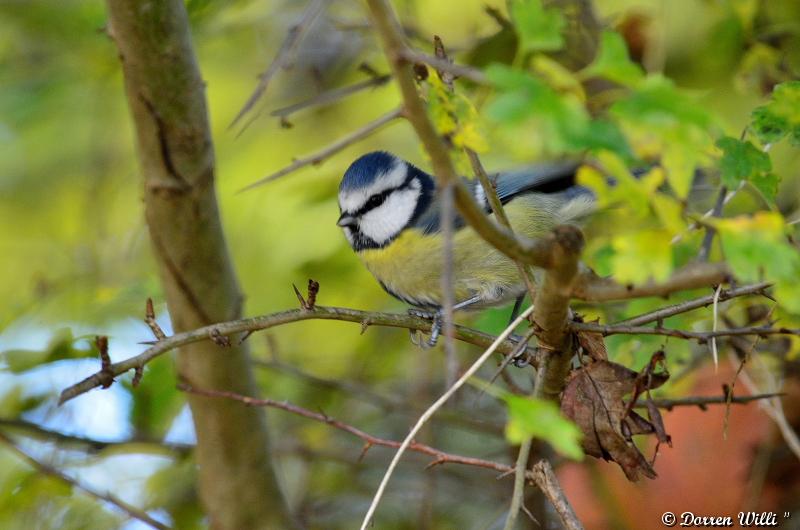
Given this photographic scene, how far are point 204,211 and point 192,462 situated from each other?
0.72 m

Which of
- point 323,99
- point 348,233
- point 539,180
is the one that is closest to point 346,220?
point 348,233

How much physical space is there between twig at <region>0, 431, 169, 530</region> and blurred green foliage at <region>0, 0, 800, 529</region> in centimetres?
5

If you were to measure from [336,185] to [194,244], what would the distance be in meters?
0.59

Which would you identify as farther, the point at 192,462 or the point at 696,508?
the point at 192,462

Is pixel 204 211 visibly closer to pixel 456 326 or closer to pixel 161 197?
pixel 161 197

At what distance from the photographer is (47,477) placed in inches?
53.5

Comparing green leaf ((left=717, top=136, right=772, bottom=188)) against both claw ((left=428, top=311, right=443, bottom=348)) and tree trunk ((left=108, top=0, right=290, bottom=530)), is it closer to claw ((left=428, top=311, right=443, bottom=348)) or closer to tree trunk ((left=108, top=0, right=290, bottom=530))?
claw ((left=428, top=311, right=443, bottom=348))

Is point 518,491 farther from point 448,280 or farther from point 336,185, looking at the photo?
point 336,185

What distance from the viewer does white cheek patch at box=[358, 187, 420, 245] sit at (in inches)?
62.1

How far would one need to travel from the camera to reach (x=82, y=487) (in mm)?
1293

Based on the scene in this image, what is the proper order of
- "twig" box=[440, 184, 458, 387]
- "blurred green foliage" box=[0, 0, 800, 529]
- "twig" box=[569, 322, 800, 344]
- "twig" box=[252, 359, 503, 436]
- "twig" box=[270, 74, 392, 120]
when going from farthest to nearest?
"twig" box=[252, 359, 503, 436] < "twig" box=[270, 74, 392, 120] < "twig" box=[569, 322, 800, 344] < "blurred green foliage" box=[0, 0, 800, 529] < "twig" box=[440, 184, 458, 387]

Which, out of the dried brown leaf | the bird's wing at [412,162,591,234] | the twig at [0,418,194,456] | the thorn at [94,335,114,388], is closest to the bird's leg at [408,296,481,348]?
the bird's wing at [412,162,591,234]

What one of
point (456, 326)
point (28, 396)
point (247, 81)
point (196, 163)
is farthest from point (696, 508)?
point (247, 81)

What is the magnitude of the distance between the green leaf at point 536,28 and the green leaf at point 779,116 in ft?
1.13
